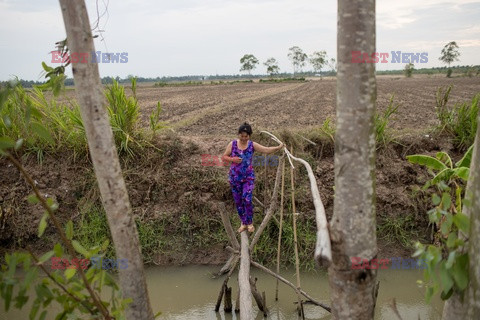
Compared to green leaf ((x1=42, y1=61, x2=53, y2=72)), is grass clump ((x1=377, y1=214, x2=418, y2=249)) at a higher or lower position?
lower

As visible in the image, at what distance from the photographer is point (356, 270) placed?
1.69 m

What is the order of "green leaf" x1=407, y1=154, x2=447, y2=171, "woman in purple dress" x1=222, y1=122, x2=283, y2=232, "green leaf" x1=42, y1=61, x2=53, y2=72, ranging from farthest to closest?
"woman in purple dress" x1=222, y1=122, x2=283, y2=232, "green leaf" x1=407, y1=154, x2=447, y2=171, "green leaf" x1=42, y1=61, x2=53, y2=72

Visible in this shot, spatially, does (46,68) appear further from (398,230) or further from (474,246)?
(398,230)

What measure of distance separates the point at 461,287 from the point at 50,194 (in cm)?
555

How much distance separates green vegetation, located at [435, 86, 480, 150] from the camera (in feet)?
18.4

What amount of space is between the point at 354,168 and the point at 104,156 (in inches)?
49.2

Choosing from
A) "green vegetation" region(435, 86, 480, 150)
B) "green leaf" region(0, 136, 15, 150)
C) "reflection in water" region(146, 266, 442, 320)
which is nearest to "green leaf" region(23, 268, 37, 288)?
"green leaf" region(0, 136, 15, 150)

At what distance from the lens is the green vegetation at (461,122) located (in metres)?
5.59

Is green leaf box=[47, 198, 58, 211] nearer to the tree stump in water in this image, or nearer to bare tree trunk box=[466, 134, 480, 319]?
bare tree trunk box=[466, 134, 480, 319]

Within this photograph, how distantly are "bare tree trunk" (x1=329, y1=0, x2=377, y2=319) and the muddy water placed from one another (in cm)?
264

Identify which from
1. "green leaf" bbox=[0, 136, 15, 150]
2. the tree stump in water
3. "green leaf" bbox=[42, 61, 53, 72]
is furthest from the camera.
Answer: the tree stump in water

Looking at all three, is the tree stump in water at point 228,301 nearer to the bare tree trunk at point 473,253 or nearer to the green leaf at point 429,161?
the green leaf at point 429,161

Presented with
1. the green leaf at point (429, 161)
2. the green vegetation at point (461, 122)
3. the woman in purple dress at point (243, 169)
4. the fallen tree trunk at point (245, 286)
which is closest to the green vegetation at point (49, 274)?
the fallen tree trunk at point (245, 286)

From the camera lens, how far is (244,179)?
13.0ft
